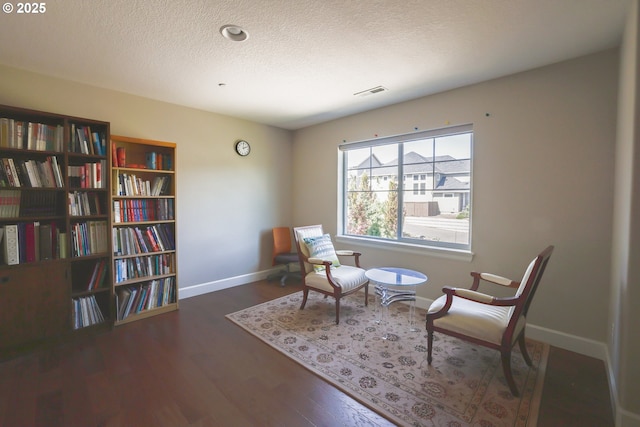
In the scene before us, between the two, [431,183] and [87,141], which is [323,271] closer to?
[431,183]

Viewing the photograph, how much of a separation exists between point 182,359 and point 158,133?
261 cm

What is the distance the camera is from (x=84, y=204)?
261cm

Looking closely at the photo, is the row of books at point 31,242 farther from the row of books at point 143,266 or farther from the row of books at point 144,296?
the row of books at point 144,296

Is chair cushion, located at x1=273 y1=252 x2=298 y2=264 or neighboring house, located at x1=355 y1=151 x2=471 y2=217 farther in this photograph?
chair cushion, located at x1=273 y1=252 x2=298 y2=264

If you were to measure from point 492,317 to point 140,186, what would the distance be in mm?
3624

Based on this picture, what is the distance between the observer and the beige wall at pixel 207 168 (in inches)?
107

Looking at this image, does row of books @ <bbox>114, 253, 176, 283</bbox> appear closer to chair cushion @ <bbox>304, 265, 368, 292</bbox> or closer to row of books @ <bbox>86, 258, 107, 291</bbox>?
row of books @ <bbox>86, 258, 107, 291</bbox>

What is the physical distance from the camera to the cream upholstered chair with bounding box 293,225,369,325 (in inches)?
113

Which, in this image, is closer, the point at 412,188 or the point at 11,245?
the point at 11,245

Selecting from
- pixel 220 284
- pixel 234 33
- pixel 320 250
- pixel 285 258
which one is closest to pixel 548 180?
pixel 320 250

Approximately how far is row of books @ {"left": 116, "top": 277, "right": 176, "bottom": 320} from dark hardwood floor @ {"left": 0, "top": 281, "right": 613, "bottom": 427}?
300 millimetres

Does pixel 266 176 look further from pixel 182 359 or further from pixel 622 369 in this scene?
pixel 622 369

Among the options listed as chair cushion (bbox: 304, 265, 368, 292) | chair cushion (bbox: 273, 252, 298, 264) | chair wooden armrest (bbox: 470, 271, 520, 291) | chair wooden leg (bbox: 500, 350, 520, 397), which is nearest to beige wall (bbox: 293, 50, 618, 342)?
chair wooden armrest (bbox: 470, 271, 520, 291)

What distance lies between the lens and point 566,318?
7.79 feet
